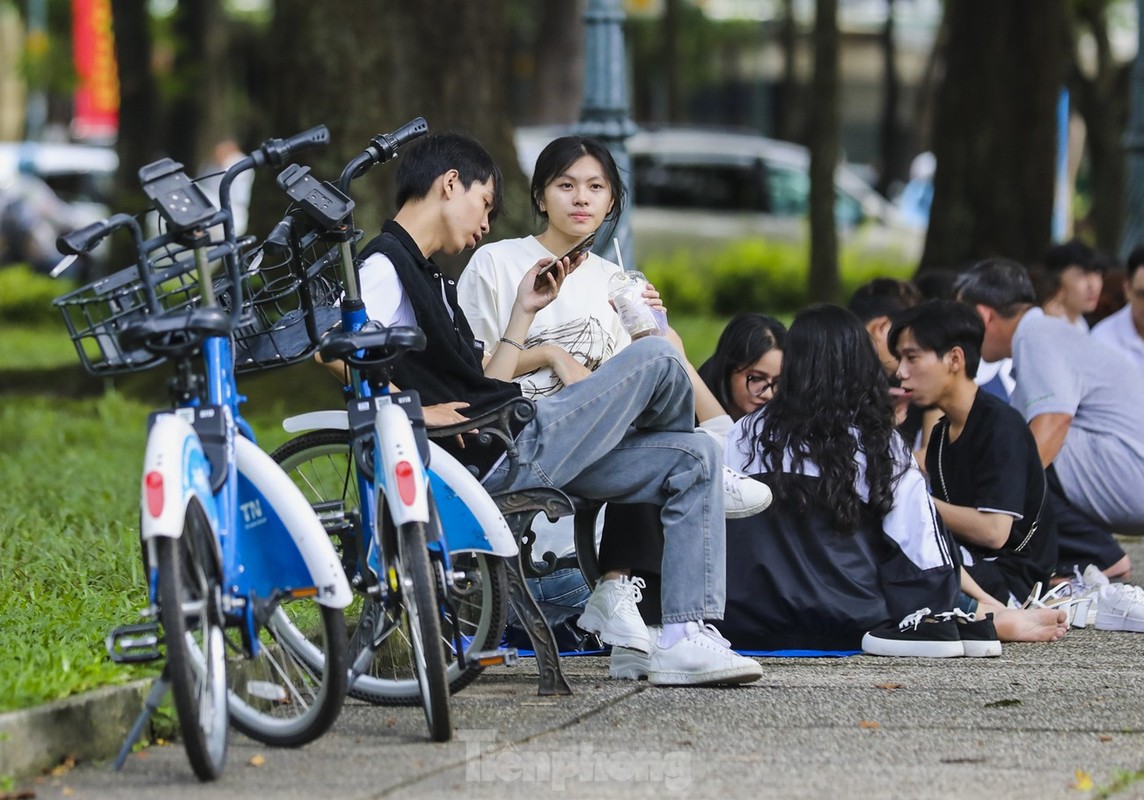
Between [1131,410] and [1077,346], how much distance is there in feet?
1.12

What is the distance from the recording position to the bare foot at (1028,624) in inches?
256

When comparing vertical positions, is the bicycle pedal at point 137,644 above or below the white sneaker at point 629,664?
above

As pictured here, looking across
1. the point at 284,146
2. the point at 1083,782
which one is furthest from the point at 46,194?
the point at 1083,782

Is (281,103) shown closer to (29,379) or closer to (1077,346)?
(29,379)

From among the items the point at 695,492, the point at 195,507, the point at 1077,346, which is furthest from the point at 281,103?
the point at 195,507

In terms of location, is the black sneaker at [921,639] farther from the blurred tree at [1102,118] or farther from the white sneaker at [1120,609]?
the blurred tree at [1102,118]

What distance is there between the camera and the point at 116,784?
4.36 metres

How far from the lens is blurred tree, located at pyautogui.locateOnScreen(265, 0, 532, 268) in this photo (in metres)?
11.2

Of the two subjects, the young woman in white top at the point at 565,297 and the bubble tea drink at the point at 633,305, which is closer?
the young woman in white top at the point at 565,297

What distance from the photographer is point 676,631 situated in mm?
5504

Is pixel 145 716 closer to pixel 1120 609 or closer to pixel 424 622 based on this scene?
pixel 424 622

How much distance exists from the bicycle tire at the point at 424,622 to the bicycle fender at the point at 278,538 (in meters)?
0.16

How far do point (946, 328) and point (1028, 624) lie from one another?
3.44 feet

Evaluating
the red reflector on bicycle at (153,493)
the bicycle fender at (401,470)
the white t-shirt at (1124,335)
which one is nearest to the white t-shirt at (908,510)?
the bicycle fender at (401,470)
